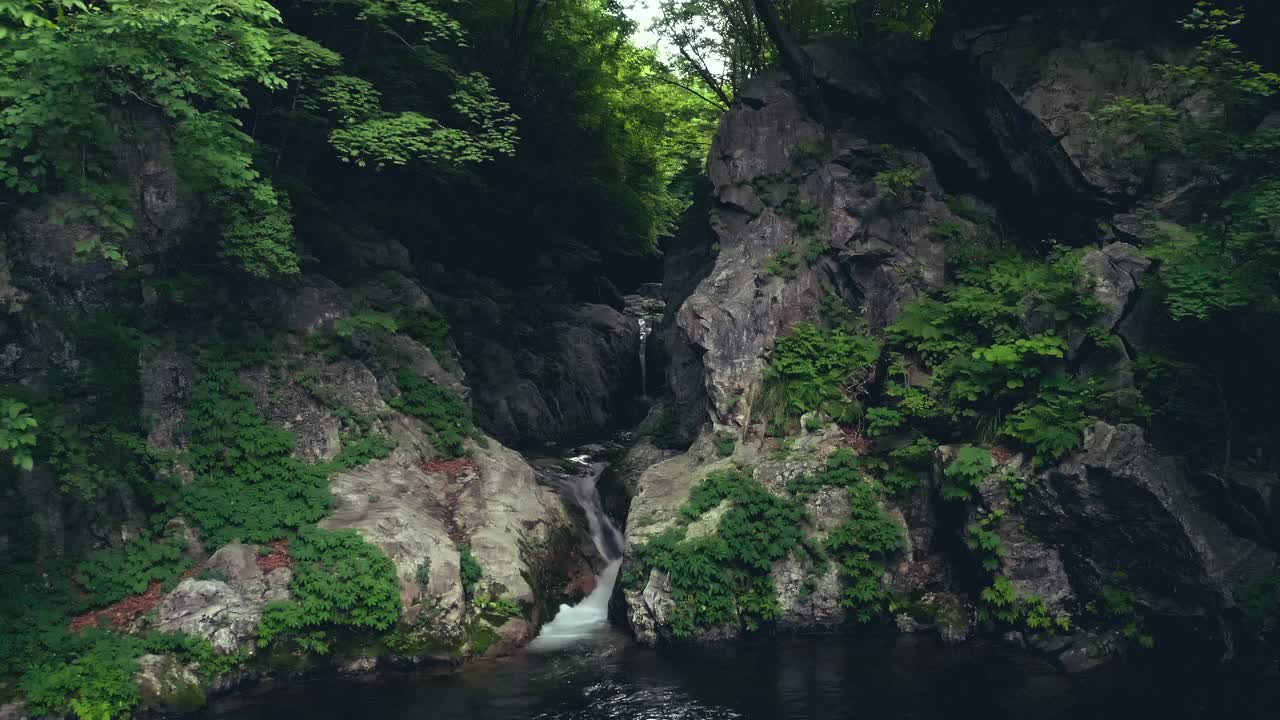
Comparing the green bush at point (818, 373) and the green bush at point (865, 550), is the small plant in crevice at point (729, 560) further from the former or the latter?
the green bush at point (818, 373)

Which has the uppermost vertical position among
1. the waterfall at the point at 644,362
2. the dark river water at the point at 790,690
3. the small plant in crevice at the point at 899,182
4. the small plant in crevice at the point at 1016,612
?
the small plant in crevice at the point at 899,182

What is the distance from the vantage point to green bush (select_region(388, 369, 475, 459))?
685 inches

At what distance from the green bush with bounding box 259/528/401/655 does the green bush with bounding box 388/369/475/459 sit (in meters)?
3.84

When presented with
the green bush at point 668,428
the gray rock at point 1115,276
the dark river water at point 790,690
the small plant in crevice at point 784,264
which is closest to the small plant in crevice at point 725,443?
the green bush at point 668,428

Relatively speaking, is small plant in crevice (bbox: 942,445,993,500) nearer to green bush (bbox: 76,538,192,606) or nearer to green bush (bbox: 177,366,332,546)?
green bush (bbox: 177,366,332,546)

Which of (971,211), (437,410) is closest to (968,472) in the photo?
(971,211)

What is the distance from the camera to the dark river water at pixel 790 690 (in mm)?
11344

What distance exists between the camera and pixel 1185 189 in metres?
15.5

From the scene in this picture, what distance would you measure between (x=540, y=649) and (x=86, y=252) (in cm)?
961

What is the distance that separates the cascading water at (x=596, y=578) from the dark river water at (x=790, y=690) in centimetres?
108

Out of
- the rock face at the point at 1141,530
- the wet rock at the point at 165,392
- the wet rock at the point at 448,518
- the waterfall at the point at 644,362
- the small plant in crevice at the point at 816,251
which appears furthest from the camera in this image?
the waterfall at the point at 644,362

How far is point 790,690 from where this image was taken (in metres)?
12.3

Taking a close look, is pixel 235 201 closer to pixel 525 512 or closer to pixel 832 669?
pixel 525 512

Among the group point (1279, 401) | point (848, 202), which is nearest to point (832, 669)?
point (1279, 401)
